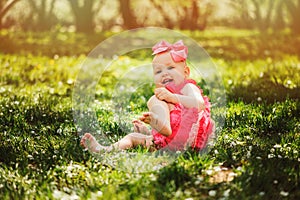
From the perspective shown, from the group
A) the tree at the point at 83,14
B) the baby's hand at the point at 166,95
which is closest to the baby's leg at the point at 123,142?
the baby's hand at the point at 166,95

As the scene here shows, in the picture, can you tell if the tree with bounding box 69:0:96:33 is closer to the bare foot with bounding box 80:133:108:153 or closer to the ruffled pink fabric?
the bare foot with bounding box 80:133:108:153

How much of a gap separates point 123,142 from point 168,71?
0.64m

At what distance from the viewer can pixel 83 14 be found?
14.4 meters

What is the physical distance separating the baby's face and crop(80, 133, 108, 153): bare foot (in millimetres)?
658

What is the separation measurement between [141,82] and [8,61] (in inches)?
93.3

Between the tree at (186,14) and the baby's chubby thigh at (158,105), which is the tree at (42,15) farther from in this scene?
the baby's chubby thigh at (158,105)

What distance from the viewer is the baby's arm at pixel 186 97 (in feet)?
12.5

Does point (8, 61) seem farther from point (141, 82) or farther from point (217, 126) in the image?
point (217, 126)

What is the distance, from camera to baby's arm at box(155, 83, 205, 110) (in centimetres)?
381

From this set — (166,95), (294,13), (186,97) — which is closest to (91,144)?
(166,95)

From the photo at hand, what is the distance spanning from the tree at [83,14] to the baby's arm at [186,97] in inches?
421

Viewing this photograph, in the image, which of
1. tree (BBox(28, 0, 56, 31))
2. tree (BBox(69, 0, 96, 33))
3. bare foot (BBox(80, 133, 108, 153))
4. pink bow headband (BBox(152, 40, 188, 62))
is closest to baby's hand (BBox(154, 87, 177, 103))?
pink bow headband (BBox(152, 40, 188, 62))

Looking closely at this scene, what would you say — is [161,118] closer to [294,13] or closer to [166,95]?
[166,95]

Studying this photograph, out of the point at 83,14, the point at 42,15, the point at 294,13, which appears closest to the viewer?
the point at 294,13
